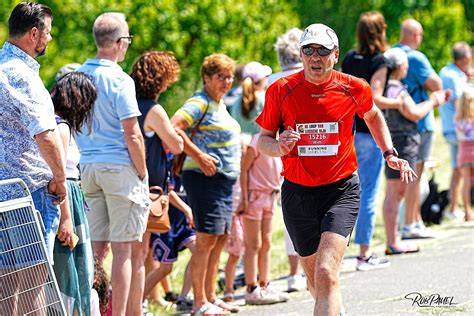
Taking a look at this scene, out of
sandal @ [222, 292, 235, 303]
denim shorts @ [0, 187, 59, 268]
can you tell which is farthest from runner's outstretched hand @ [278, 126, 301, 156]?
sandal @ [222, 292, 235, 303]

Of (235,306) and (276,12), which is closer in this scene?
(235,306)

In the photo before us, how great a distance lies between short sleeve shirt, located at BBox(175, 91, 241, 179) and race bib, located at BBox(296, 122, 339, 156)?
6.12 ft

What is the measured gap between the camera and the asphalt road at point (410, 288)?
316 inches

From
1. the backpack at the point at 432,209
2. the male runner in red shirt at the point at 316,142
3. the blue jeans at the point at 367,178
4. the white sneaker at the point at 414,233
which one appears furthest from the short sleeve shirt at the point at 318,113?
the backpack at the point at 432,209

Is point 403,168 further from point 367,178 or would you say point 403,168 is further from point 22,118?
point 367,178

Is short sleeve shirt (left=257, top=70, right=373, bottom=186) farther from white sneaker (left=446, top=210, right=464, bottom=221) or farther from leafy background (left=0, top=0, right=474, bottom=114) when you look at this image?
leafy background (left=0, top=0, right=474, bottom=114)

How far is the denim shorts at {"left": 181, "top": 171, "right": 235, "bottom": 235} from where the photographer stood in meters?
8.28

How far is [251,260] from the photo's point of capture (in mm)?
9102

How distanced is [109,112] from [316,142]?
4.74 feet

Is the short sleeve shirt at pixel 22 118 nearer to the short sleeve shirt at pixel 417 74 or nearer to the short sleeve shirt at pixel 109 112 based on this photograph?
the short sleeve shirt at pixel 109 112

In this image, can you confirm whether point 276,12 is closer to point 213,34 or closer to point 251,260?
point 213,34

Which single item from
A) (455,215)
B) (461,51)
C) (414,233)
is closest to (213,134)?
(414,233)

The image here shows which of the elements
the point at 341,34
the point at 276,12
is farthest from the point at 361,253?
the point at 341,34

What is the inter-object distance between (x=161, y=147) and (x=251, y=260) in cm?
171
